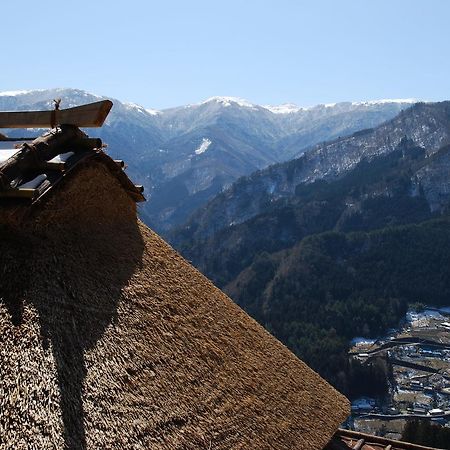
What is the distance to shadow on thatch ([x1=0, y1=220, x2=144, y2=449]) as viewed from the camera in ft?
15.5

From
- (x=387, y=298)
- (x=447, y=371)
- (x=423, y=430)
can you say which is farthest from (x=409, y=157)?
(x=423, y=430)

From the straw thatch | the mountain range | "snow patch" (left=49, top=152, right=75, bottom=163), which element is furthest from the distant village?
"snow patch" (left=49, top=152, right=75, bottom=163)

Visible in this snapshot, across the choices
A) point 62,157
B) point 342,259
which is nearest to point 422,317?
point 342,259

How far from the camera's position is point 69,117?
22.5 feet

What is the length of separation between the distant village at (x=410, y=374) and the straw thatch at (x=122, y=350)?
5892 cm

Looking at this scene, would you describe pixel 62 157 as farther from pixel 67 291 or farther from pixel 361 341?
pixel 361 341

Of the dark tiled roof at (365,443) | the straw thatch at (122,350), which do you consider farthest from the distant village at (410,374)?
the straw thatch at (122,350)

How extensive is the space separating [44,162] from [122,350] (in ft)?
7.57

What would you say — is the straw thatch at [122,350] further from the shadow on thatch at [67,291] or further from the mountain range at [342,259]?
the mountain range at [342,259]

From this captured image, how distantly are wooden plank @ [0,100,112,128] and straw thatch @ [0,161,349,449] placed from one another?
0.62m

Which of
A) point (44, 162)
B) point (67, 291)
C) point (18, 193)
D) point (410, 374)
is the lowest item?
point (410, 374)

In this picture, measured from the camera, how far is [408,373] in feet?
285

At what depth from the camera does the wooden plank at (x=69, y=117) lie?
21.8ft

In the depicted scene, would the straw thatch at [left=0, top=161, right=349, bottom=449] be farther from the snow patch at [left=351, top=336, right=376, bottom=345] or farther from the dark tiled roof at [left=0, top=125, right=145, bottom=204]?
the snow patch at [left=351, top=336, right=376, bottom=345]
